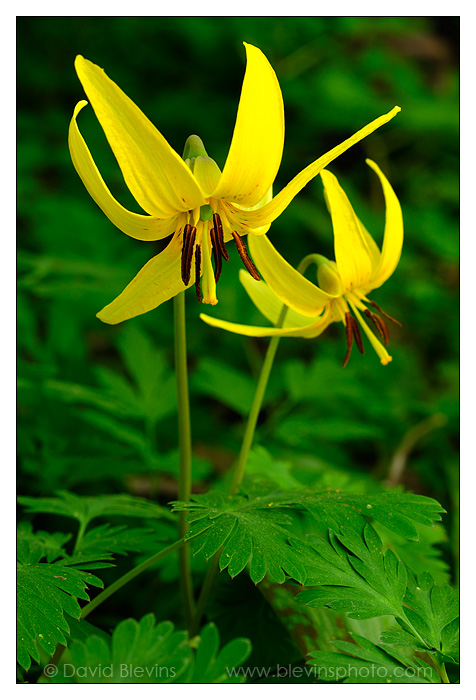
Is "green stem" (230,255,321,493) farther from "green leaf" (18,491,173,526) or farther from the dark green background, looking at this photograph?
the dark green background

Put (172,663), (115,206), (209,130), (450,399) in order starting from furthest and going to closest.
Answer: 1. (209,130)
2. (450,399)
3. (115,206)
4. (172,663)

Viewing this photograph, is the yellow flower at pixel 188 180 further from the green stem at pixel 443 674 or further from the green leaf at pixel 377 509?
the green stem at pixel 443 674

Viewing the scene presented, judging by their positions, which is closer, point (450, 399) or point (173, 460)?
point (173, 460)

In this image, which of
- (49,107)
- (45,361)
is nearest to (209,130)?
(49,107)

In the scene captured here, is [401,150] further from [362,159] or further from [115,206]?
[115,206]

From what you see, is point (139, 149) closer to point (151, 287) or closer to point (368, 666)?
point (151, 287)

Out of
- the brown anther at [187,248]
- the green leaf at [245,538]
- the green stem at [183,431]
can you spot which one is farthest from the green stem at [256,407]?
the brown anther at [187,248]

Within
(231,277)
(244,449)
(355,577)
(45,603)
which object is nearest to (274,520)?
(355,577)
